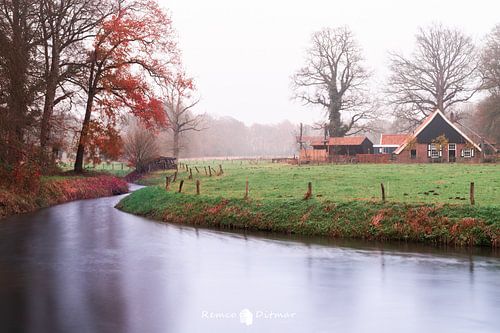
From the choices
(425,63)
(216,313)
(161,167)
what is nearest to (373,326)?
(216,313)

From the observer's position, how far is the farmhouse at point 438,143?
59.3 meters

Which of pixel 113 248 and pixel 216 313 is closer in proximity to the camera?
pixel 216 313

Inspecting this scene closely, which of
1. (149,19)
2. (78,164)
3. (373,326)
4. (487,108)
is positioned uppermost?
(149,19)

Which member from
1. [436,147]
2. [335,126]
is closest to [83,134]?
[436,147]

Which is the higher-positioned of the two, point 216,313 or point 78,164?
point 78,164

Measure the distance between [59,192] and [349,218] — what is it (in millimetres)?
20644

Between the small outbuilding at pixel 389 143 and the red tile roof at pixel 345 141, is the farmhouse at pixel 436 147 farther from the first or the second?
the small outbuilding at pixel 389 143

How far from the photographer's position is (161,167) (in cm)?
5869

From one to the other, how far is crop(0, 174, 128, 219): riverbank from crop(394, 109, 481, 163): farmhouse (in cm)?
3610

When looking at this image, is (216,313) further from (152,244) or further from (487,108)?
(487,108)

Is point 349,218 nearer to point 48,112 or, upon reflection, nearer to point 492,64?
point 48,112

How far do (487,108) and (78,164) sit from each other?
4387 centimetres

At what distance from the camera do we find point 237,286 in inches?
508

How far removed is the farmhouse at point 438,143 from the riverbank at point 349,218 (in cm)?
4212
